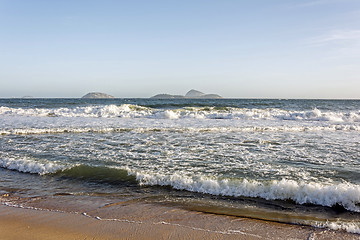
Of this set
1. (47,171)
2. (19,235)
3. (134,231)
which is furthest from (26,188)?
(134,231)

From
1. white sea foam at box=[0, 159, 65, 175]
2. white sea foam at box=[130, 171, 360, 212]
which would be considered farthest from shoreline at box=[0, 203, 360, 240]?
white sea foam at box=[0, 159, 65, 175]

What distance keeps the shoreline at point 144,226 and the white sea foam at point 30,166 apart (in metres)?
2.12

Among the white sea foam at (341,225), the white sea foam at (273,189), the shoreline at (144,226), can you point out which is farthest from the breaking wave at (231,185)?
the shoreline at (144,226)

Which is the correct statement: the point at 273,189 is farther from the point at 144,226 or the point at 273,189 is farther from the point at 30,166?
the point at 30,166

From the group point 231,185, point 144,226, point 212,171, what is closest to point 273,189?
point 231,185

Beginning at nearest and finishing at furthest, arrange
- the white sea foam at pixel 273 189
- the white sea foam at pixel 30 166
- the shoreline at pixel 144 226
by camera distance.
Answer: the shoreline at pixel 144 226
the white sea foam at pixel 273 189
the white sea foam at pixel 30 166

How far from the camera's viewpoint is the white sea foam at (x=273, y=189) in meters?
4.46

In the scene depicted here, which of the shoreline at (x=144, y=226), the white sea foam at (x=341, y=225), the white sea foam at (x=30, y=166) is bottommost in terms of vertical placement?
the shoreline at (x=144, y=226)

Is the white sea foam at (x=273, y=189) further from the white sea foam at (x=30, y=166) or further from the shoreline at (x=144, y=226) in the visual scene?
the white sea foam at (x=30, y=166)

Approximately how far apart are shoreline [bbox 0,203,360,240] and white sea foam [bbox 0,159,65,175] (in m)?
2.12

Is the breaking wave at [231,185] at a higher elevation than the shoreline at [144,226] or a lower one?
higher

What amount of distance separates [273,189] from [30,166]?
5495 mm

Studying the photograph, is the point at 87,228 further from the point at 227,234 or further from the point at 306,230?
the point at 306,230

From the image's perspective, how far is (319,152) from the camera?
8.19m
